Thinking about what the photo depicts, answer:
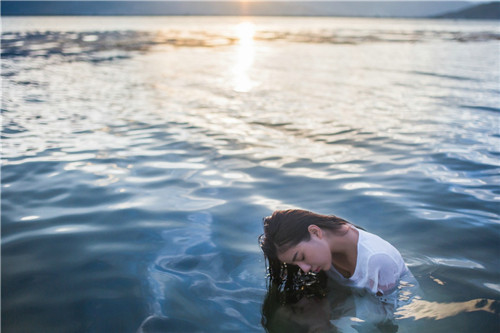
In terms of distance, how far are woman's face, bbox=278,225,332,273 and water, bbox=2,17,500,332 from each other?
56cm

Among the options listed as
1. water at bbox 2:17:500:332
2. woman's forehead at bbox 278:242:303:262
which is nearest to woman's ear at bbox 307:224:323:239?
woman's forehead at bbox 278:242:303:262

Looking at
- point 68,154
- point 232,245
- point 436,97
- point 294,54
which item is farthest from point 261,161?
point 294,54

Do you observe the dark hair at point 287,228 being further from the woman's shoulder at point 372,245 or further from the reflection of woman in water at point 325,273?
the woman's shoulder at point 372,245

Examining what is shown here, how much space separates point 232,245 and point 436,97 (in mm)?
11149

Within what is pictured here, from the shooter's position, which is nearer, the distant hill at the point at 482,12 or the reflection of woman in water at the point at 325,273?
the reflection of woman in water at the point at 325,273

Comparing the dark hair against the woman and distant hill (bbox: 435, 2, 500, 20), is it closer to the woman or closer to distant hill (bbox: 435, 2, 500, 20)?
the woman

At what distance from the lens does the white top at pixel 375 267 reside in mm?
3545

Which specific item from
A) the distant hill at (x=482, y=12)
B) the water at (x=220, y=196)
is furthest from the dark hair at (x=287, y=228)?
the distant hill at (x=482, y=12)

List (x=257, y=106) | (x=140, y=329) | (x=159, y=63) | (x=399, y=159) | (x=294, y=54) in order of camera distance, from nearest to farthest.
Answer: (x=140, y=329)
(x=399, y=159)
(x=257, y=106)
(x=159, y=63)
(x=294, y=54)

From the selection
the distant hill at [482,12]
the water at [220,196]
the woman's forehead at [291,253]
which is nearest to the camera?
the woman's forehead at [291,253]

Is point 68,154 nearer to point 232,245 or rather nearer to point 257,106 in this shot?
point 232,245

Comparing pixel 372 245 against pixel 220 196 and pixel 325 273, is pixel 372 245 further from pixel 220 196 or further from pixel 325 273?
pixel 220 196

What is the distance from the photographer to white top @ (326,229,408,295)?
140 inches

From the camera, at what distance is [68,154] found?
8344 millimetres
